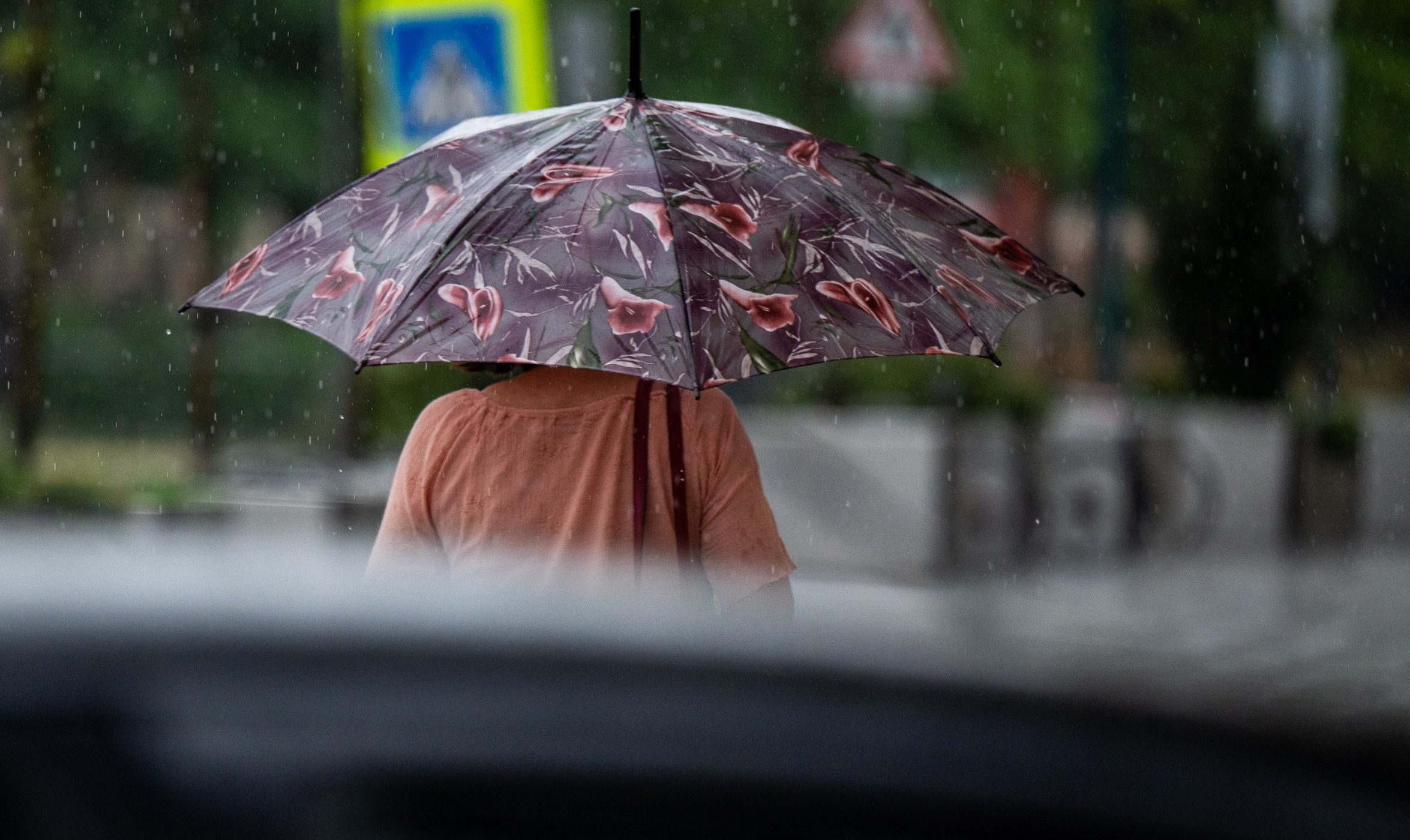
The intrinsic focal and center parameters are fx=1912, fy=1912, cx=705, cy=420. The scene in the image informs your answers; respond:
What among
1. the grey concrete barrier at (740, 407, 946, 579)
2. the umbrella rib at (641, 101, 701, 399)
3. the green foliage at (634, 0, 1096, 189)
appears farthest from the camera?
the green foliage at (634, 0, 1096, 189)

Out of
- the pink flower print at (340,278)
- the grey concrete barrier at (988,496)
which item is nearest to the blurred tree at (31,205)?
the grey concrete barrier at (988,496)

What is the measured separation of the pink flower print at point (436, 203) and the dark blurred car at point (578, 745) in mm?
1801

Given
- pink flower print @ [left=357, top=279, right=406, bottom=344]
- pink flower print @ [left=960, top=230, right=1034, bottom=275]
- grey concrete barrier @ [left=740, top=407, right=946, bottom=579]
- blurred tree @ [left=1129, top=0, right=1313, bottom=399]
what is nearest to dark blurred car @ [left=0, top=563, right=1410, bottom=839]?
pink flower print @ [left=357, top=279, right=406, bottom=344]

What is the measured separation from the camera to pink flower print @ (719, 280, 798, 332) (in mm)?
2924

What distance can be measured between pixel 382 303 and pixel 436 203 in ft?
0.75

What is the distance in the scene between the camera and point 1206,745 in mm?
1283

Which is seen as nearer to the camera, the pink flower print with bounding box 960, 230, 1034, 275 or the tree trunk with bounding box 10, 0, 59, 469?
the pink flower print with bounding box 960, 230, 1034, 275

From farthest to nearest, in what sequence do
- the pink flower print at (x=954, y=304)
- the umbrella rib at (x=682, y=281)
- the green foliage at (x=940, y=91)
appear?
the green foliage at (x=940, y=91), the pink flower print at (x=954, y=304), the umbrella rib at (x=682, y=281)

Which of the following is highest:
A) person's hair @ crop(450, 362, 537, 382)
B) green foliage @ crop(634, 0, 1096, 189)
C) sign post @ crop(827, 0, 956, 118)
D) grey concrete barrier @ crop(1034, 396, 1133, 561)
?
green foliage @ crop(634, 0, 1096, 189)

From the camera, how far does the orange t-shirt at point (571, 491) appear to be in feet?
9.08

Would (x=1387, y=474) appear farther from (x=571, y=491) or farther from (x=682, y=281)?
(x=571, y=491)

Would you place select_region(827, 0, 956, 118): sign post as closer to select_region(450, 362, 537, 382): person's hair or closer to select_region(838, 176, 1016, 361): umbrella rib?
select_region(838, 176, 1016, 361): umbrella rib

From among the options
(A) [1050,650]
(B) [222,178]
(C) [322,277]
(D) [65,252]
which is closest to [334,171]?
(C) [322,277]

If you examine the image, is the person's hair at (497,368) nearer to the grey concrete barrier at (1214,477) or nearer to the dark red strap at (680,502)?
the dark red strap at (680,502)
